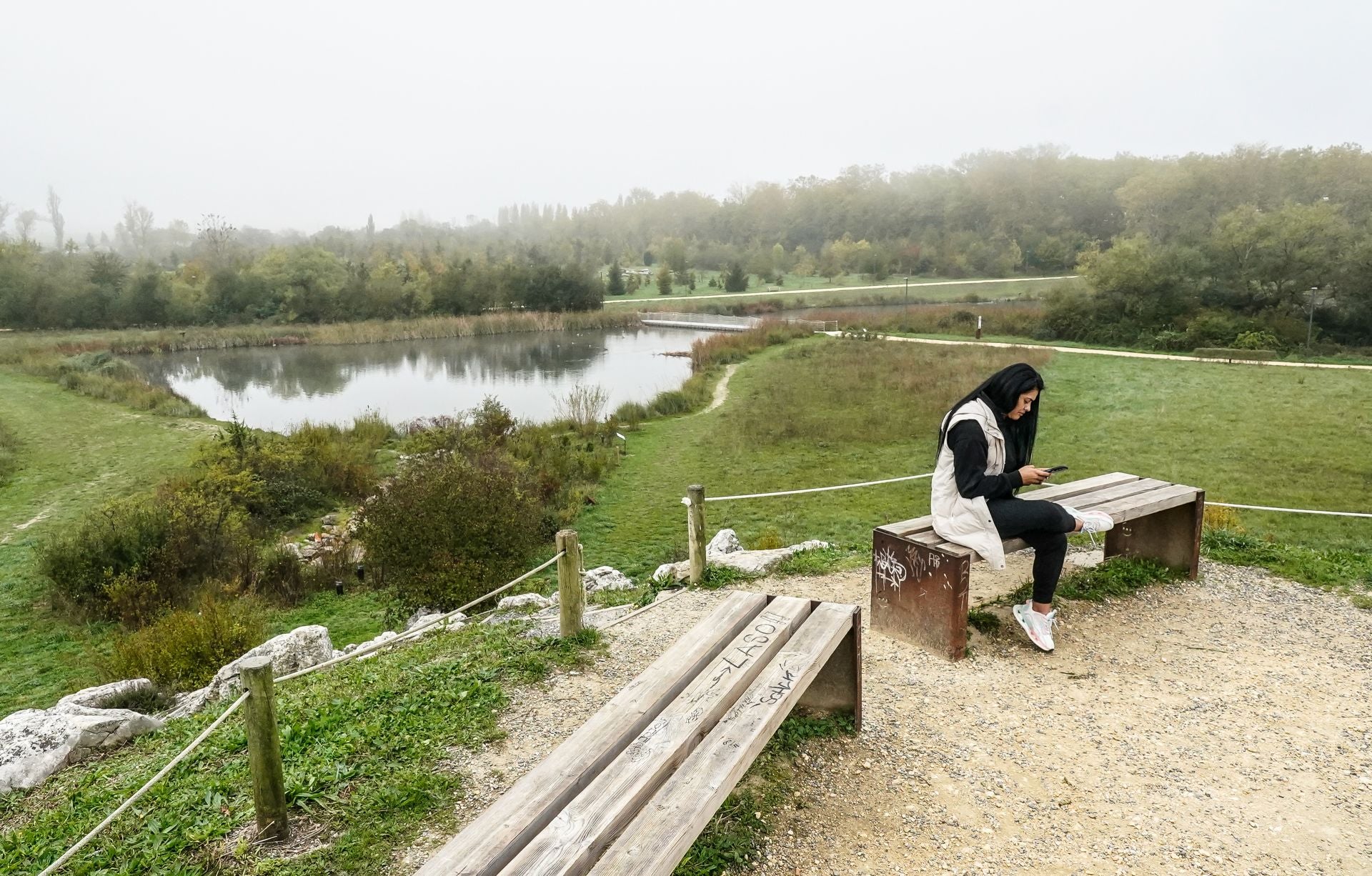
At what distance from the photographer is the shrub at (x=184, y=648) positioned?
5.98m

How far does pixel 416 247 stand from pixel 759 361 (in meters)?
88.6

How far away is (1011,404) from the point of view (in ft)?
14.1

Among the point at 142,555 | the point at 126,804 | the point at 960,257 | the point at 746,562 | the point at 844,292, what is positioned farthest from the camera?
the point at 960,257

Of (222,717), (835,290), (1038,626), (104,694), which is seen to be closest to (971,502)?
(1038,626)

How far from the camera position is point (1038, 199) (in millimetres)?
90688

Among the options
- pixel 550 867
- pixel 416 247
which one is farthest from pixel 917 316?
pixel 416 247

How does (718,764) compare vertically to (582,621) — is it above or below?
above

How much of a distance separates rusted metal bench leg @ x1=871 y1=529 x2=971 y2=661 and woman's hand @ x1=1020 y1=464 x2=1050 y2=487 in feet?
1.88

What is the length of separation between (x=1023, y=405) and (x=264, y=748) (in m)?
3.87

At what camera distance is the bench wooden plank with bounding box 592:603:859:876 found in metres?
2.16

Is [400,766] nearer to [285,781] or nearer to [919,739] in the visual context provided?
[285,781]

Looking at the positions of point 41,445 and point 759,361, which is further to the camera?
point 759,361

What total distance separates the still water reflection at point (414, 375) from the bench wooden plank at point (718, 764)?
60.4 feet

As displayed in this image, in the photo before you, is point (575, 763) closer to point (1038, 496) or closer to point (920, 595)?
point (920, 595)
